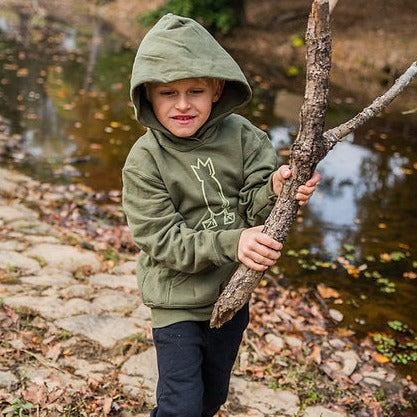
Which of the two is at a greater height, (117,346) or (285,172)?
(285,172)

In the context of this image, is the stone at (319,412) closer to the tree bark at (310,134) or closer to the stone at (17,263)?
the tree bark at (310,134)

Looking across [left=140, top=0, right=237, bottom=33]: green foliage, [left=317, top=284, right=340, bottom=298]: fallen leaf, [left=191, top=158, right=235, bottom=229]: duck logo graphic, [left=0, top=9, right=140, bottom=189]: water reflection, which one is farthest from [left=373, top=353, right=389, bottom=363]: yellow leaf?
[left=140, top=0, right=237, bottom=33]: green foliage

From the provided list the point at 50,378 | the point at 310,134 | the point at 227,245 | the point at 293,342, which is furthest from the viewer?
the point at 293,342

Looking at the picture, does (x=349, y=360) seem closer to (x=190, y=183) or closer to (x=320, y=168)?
(x=190, y=183)

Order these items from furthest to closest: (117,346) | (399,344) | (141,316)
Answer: (399,344) < (141,316) < (117,346)

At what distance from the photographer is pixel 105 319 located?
3.86m

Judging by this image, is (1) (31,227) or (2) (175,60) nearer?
(2) (175,60)

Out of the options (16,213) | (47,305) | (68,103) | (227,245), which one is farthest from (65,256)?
(68,103)

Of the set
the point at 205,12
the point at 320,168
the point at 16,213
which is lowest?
the point at 16,213

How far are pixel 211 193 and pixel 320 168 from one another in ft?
19.5

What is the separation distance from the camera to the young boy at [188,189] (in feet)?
7.29

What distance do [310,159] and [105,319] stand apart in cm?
231

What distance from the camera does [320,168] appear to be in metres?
8.13

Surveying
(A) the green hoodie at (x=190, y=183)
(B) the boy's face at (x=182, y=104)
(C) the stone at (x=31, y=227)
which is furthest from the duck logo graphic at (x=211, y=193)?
(C) the stone at (x=31, y=227)
